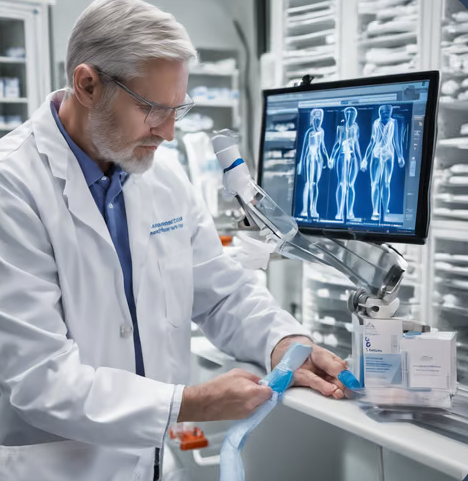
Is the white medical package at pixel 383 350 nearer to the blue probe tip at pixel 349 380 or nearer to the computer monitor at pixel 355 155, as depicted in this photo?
the blue probe tip at pixel 349 380

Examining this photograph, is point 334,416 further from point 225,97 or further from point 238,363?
point 225,97

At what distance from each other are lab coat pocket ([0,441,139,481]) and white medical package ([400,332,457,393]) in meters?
0.63

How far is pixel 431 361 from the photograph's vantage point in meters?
1.18

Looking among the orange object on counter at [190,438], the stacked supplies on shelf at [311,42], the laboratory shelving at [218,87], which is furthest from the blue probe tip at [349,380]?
the laboratory shelving at [218,87]

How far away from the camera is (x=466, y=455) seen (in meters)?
1.02

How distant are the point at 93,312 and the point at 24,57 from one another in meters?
3.47

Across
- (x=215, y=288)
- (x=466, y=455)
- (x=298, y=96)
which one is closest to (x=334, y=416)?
(x=466, y=455)

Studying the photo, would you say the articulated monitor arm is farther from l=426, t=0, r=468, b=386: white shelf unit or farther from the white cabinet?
l=426, t=0, r=468, b=386: white shelf unit

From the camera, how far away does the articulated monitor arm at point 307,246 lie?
4.23ft

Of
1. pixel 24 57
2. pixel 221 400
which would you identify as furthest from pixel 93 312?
pixel 24 57

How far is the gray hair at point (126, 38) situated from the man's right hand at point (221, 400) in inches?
25.4

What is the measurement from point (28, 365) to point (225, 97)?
4742 mm

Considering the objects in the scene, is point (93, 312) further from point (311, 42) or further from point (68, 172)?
point (311, 42)

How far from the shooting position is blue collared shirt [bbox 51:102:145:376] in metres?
1.40
